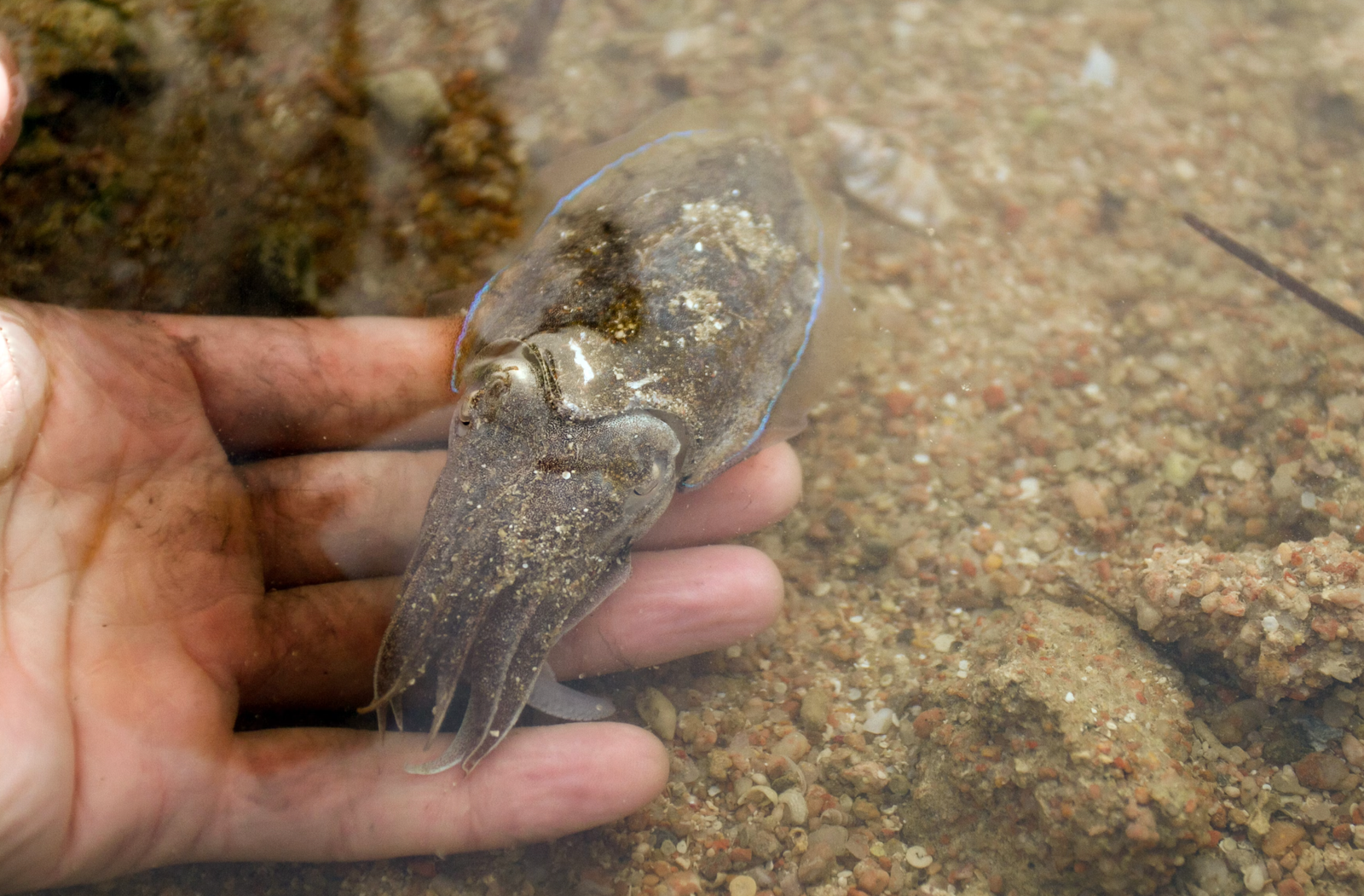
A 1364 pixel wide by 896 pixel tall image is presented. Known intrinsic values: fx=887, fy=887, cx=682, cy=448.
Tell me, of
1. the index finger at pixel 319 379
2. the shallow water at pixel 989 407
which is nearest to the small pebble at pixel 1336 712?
the shallow water at pixel 989 407

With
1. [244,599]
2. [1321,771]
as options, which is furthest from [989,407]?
[244,599]

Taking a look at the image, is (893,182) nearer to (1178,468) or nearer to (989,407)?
(989,407)

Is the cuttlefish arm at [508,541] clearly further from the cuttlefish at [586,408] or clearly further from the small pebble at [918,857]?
the small pebble at [918,857]

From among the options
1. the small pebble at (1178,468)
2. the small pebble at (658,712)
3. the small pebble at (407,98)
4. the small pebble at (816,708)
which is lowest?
the small pebble at (816,708)

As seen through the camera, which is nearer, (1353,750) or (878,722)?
(1353,750)

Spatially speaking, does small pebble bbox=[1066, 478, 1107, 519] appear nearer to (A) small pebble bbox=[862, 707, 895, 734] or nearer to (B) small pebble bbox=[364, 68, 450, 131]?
(A) small pebble bbox=[862, 707, 895, 734]

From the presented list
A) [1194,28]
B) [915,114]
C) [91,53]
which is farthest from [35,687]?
[1194,28]

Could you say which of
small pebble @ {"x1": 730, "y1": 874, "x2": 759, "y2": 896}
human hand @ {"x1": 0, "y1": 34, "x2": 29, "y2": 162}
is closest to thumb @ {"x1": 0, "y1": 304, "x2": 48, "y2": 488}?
human hand @ {"x1": 0, "y1": 34, "x2": 29, "y2": 162}
